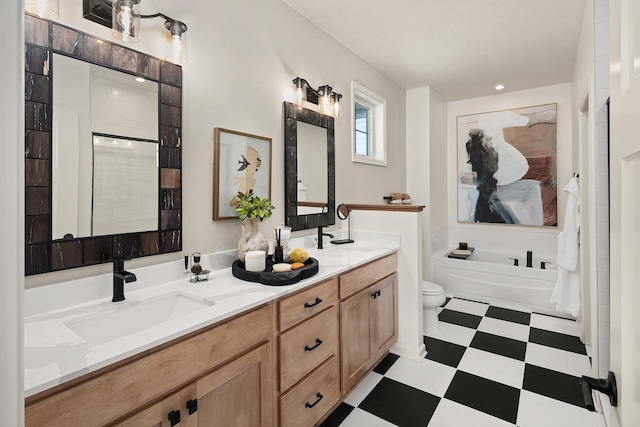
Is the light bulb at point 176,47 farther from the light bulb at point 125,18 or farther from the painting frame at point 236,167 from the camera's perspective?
the painting frame at point 236,167

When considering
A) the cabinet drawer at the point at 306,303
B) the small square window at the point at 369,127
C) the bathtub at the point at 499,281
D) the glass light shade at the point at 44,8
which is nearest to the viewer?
the glass light shade at the point at 44,8

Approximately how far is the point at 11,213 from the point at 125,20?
141cm

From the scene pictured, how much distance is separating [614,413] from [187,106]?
1.88 meters

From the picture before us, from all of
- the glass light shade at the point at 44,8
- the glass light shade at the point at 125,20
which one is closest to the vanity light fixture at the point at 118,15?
the glass light shade at the point at 125,20

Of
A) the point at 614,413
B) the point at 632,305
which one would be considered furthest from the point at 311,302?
the point at 632,305

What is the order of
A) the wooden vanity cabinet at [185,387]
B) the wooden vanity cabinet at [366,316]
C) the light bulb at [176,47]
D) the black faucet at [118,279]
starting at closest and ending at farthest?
1. the wooden vanity cabinet at [185,387]
2. the black faucet at [118,279]
3. the light bulb at [176,47]
4. the wooden vanity cabinet at [366,316]

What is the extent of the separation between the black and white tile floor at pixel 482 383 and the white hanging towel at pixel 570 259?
0.30m

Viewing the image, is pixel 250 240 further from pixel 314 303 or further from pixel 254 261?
pixel 314 303

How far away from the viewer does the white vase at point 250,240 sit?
5.83 ft

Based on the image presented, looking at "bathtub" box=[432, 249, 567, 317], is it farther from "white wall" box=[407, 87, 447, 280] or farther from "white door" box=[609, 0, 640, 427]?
"white door" box=[609, 0, 640, 427]

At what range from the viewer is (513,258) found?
421 centimetres

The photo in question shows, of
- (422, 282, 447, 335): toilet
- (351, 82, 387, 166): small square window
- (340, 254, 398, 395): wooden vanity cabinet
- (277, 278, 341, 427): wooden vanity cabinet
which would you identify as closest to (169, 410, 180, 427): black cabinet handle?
(277, 278, 341, 427): wooden vanity cabinet

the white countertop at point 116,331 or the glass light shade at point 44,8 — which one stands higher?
the glass light shade at point 44,8

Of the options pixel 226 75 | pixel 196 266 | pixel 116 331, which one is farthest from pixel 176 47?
pixel 116 331
